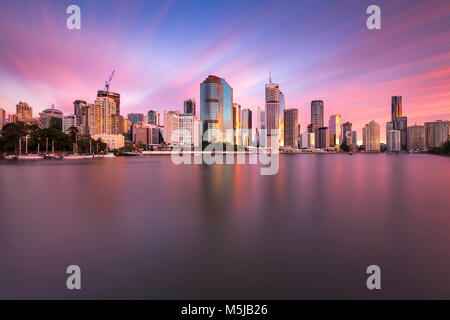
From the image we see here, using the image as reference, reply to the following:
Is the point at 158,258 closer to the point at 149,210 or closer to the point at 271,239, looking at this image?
the point at 271,239

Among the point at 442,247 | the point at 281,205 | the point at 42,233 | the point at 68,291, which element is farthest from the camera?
the point at 281,205

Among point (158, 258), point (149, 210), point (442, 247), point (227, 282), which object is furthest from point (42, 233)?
point (442, 247)

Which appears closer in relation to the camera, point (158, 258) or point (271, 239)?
point (158, 258)

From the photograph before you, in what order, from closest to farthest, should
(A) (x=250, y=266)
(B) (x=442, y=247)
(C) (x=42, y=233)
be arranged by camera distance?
(A) (x=250, y=266) → (B) (x=442, y=247) → (C) (x=42, y=233)

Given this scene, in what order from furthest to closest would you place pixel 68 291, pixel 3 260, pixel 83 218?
pixel 83 218
pixel 3 260
pixel 68 291

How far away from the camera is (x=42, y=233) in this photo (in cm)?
1035

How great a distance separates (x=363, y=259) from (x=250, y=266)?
3.91m

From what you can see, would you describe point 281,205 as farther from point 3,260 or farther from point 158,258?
point 3,260

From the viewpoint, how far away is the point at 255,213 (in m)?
13.9

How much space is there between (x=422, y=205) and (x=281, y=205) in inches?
391
